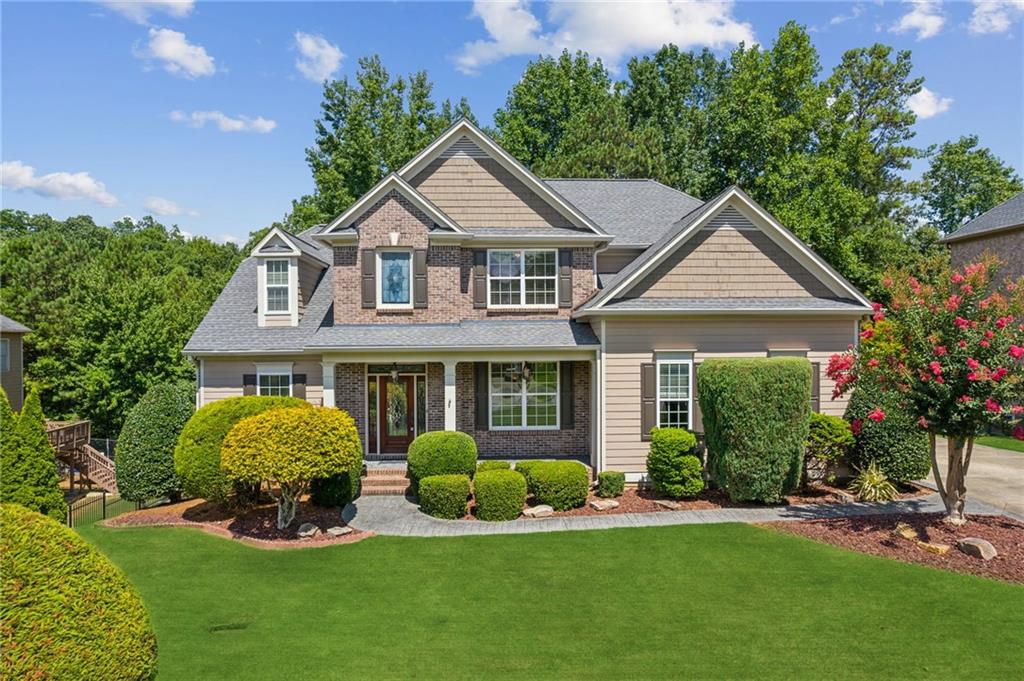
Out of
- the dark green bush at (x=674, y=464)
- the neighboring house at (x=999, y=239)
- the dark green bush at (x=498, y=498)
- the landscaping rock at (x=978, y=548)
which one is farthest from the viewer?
the neighboring house at (x=999, y=239)

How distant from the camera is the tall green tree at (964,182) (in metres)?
46.4

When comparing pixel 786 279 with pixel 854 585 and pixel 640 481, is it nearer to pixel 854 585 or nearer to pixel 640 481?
pixel 640 481

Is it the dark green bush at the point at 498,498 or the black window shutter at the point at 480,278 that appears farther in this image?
the black window shutter at the point at 480,278

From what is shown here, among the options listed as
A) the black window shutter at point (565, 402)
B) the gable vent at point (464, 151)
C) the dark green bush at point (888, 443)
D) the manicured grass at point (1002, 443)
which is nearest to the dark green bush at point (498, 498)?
the black window shutter at point (565, 402)

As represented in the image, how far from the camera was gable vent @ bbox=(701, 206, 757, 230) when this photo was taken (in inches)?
611

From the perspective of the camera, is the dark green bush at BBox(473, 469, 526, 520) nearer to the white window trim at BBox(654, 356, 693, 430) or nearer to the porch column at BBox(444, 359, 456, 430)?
the porch column at BBox(444, 359, 456, 430)

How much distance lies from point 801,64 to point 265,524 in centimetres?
3126

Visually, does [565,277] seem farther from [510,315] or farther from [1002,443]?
[1002,443]

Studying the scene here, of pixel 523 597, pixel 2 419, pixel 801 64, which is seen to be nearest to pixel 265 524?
pixel 2 419

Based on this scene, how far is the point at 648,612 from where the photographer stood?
807 cm

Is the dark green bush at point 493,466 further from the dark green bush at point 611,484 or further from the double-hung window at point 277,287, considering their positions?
the double-hung window at point 277,287

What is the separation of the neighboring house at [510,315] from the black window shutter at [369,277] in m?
0.04

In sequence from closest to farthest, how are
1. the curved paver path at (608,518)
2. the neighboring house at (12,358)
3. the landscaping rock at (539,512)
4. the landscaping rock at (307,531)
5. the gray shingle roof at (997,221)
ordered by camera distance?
1. the landscaping rock at (307,531)
2. the curved paver path at (608,518)
3. the landscaping rock at (539,512)
4. the neighboring house at (12,358)
5. the gray shingle roof at (997,221)

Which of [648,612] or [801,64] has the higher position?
[801,64]
